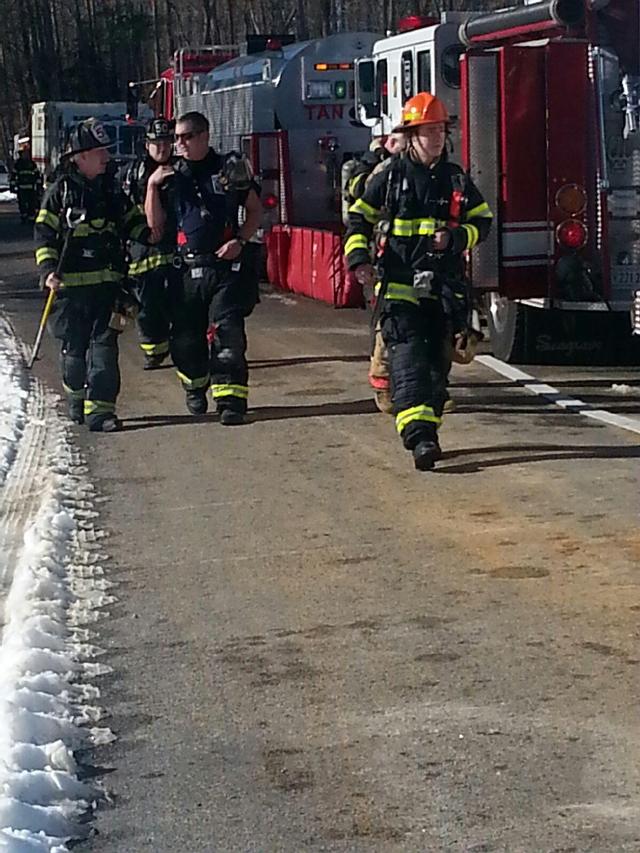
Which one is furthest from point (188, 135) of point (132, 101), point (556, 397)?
point (132, 101)

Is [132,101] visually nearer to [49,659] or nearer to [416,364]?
[416,364]

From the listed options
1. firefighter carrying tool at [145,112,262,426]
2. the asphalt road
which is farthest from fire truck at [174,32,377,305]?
the asphalt road

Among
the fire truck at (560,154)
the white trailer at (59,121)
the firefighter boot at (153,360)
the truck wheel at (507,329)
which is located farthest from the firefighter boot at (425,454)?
the white trailer at (59,121)

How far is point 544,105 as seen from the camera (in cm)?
1066

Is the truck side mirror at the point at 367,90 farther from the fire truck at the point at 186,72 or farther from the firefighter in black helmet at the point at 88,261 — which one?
the fire truck at the point at 186,72

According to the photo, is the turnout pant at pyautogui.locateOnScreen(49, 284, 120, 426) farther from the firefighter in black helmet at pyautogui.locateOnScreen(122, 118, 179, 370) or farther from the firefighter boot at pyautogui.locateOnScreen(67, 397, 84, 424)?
the firefighter in black helmet at pyautogui.locateOnScreen(122, 118, 179, 370)

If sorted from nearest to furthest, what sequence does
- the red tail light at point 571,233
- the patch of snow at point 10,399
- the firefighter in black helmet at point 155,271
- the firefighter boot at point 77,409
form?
the patch of snow at point 10,399 → the firefighter in black helmet at point 155,271 → the firefighter boot at point 77,409 → the red tail light at point 571,233

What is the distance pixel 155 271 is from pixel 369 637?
486cm

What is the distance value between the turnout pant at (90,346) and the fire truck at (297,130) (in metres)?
8.62

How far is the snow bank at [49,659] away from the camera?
4.25 meters

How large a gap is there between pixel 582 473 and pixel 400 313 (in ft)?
4.04

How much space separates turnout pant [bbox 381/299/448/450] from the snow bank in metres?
1.63

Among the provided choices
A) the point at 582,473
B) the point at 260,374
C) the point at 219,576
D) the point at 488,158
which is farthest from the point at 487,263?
the point at 219,576

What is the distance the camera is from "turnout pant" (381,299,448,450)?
828 centimetres
